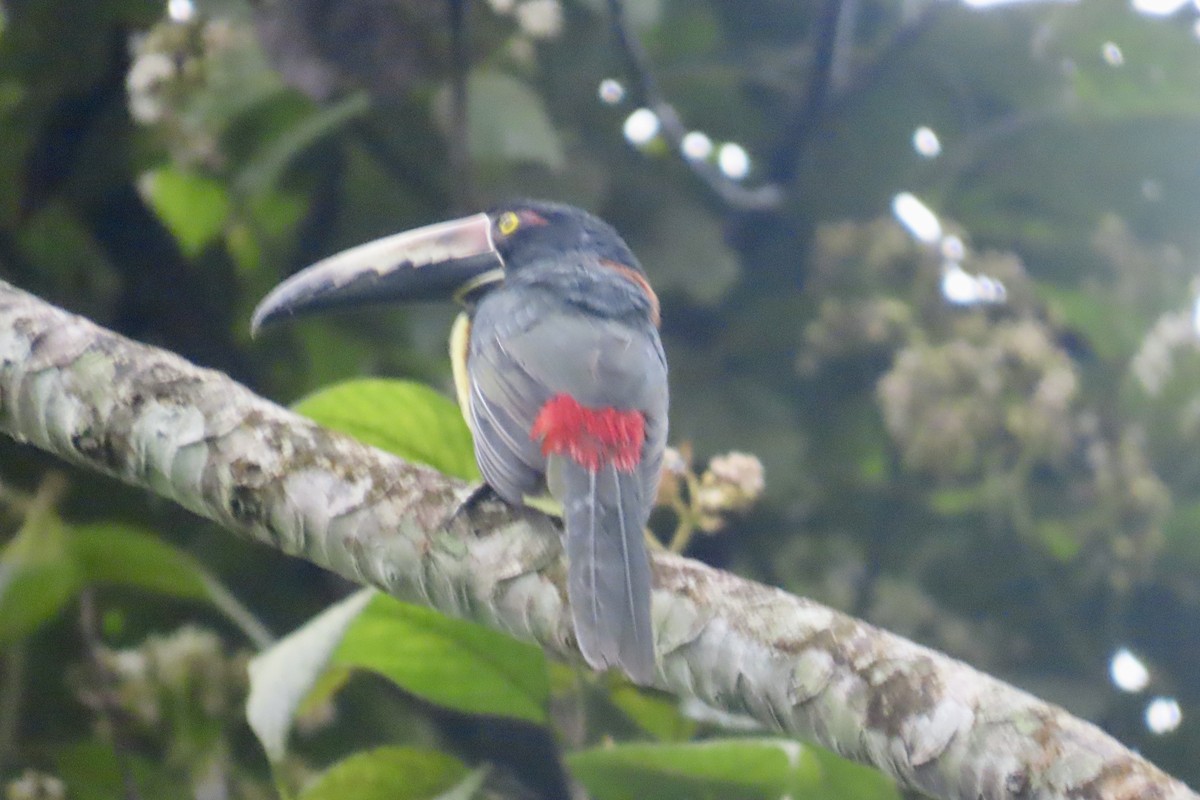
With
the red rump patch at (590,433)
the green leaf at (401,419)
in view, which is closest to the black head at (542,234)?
the green leaf at (401,419)

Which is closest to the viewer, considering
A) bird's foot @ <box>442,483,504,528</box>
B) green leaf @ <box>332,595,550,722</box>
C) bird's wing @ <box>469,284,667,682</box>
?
bird's wing @ <box>469,284,667,682</box>

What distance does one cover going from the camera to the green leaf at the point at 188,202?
225 cm

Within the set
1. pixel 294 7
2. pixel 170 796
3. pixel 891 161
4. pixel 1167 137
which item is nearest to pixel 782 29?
pixel 891 161

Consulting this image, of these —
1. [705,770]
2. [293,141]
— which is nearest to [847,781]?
[705,770]

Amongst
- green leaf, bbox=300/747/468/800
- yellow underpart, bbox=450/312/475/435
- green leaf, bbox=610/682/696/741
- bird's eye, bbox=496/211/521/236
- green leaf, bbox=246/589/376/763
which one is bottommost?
green leaf, bbox=300/747/468/800

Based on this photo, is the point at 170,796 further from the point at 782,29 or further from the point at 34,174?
the point at 782,29

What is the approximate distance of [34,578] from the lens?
1940 mm

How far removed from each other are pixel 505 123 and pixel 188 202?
55 cm

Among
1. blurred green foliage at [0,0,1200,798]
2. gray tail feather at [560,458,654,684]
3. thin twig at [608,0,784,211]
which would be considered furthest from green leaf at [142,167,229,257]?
gray tail feather at [560,458,654,684]

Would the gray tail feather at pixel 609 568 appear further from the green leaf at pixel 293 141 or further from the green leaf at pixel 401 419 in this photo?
the green leaf at pixel 293 141

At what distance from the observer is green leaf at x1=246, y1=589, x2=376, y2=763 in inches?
59.5

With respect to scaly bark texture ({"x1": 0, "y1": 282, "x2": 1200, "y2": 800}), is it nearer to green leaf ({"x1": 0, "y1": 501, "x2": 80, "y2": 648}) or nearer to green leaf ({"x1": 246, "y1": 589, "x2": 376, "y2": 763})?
green leaf ({"x1": 246, "y1": 589, "x2": 376, "y2": 763})

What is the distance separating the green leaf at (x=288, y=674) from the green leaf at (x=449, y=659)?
0.11 metres

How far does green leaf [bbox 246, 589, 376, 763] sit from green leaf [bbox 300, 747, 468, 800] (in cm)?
20
